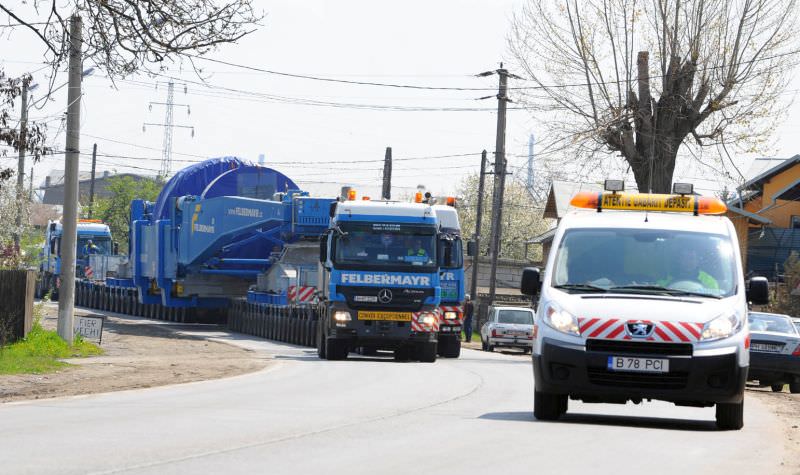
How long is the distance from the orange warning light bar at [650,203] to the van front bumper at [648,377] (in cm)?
236

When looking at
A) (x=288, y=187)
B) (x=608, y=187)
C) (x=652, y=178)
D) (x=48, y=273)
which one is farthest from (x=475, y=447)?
(x=48, y=273)

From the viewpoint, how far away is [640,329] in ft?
41.6

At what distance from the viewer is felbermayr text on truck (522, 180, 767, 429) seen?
12.7m

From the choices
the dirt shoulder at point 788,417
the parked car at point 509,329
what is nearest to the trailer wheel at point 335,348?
the dirt shoulder at point 788,417

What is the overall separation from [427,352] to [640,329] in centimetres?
1450

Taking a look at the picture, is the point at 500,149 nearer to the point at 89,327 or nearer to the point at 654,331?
the point at 89,327

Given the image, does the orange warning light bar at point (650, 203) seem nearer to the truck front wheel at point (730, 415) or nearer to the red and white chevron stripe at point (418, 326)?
the truck front wheel at point (730, 415)

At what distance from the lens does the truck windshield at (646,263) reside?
1351 centimetres

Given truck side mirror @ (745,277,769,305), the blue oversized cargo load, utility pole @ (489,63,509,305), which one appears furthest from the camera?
utility pole @ (489,63,509,305)

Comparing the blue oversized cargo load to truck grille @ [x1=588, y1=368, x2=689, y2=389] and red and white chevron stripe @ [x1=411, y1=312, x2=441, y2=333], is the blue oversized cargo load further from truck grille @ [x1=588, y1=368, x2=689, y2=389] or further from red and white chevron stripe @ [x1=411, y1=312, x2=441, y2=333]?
truck grille @ [x1=588, y1=368, x2=689, y2=389]

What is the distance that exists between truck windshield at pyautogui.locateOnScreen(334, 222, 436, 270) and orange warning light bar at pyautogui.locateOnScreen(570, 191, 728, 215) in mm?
11329

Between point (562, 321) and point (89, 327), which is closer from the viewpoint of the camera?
point (562, 321)

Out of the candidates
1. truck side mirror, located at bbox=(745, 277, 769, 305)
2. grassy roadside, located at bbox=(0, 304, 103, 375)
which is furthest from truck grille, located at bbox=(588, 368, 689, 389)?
grassy roadside, located at bbox=(0, 304, 103, 375)

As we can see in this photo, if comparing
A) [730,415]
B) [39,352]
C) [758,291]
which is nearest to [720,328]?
[758,291]
